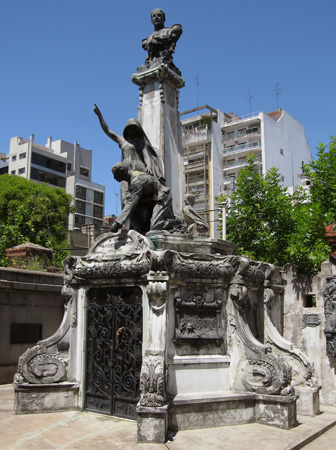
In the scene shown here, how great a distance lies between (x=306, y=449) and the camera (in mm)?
6934

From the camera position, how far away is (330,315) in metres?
10.5

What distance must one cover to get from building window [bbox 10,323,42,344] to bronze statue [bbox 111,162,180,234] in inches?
224

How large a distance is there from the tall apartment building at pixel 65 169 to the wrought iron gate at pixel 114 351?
50.8m

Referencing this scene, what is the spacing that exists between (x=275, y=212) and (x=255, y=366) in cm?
1477

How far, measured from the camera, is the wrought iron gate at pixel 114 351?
789 centimetres

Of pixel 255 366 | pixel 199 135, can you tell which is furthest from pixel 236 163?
pixel 255 366

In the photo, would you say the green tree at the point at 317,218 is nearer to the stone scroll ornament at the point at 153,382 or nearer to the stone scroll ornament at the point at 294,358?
the stone scroll ornament at the point at 294,358

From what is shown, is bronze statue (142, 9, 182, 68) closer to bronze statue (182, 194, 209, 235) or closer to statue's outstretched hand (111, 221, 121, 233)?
bronze statue (182, 194, 209, 235)

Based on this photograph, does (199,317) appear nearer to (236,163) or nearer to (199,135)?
(199,135)

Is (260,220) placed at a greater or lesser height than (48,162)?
lesser

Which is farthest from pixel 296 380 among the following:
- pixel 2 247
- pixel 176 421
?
pixel 2 247

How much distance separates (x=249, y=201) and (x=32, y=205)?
2040 centimetres

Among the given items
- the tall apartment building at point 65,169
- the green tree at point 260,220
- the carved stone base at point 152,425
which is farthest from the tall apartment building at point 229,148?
the carved stone base at point 152,425

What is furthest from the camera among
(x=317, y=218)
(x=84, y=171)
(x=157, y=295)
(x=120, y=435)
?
(x=84, y=171)
